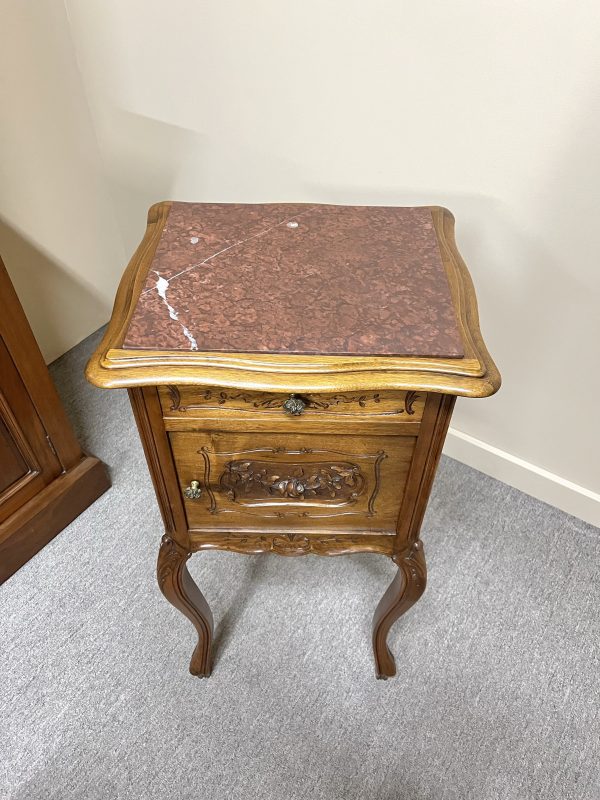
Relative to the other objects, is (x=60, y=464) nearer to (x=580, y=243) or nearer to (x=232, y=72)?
(x=232, y=72)

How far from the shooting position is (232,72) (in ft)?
4.05

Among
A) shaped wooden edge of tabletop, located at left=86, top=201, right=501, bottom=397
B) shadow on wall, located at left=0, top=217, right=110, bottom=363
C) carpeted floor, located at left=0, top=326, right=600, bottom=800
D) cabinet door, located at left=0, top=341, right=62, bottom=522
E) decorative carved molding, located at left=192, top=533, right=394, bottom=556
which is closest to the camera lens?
shaped wooden edge of tabletop, located at left=86, top=201, right=501, bottom=397

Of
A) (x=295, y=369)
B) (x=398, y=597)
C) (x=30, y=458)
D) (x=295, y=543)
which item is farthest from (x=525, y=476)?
(x=30, y=458)

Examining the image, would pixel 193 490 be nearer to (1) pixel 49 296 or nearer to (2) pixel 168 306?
(2) pixel 168 306

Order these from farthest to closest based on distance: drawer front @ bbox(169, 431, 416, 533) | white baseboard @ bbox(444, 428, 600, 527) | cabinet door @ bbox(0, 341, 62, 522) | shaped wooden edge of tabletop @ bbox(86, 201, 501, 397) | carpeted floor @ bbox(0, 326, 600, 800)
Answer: white baseboard @ bbox(444, 428, 600, 527), cabinet door @ bbox(0, 341, 62, 522), carpeted floor @ bbox(0, 326, 600, 800), drawer front @ bbox(169, 431, 416, 533), shaped wooden edge of tabletop @ bbox(86, 201, 501, 397)

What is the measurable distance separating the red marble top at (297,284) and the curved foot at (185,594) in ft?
1.31

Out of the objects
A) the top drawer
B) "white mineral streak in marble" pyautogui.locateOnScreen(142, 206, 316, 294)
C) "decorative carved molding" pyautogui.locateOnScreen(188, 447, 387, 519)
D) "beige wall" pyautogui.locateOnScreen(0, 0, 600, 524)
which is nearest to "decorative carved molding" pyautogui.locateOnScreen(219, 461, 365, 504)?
"decorative carved molding" pyautogui.locateOnScreen(188, 447, 387, 519)

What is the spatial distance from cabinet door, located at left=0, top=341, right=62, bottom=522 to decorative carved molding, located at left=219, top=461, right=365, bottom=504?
0.62 meters

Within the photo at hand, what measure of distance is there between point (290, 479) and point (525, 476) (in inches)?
35.2

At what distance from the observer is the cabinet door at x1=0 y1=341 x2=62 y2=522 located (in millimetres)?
1158

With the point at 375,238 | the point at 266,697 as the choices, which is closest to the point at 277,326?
the point at 375,238

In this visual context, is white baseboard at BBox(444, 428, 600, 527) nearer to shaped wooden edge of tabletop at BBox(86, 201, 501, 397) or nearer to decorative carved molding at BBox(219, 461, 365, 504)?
decorative carved molding at BBox(219, 461, 365, 504)

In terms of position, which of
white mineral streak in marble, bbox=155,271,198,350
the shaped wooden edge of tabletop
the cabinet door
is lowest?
the cabinet door

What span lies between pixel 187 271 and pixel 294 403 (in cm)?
25
